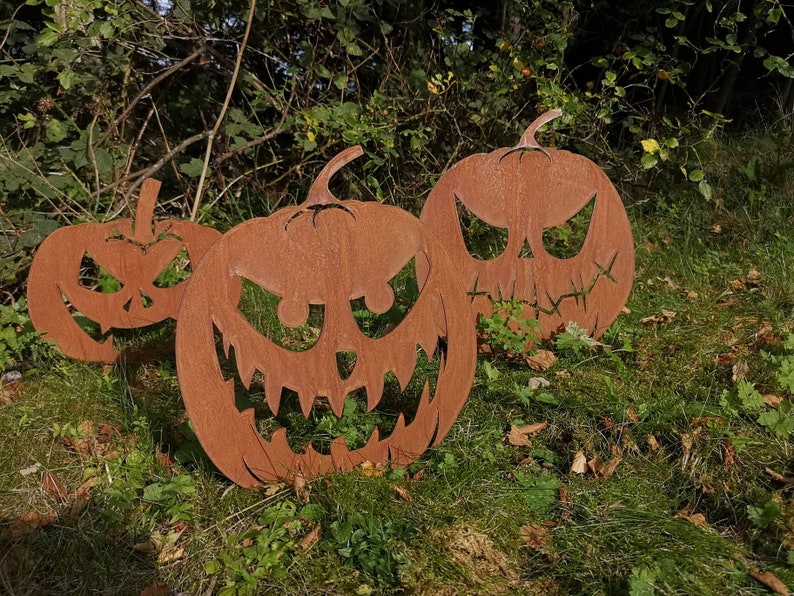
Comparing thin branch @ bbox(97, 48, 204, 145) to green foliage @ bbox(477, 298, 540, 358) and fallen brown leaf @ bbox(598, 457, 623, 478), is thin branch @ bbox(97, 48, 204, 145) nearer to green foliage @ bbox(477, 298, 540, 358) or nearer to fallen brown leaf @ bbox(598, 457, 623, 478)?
green foliage @ bbox(477, 298, 540, 358)

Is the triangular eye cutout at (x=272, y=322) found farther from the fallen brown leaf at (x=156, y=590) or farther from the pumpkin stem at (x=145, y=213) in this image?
the fallen brown leaf at (x=156, y=590)

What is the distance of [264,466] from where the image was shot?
2320 mm

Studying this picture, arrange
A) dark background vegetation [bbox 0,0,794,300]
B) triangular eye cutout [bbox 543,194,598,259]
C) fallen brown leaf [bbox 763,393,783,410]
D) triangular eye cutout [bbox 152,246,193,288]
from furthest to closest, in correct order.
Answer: triangular eye cutout [bbox 543,194,598,259], dark background vegetation [bbox 0,0,794,300], triangular eye cutout [bbox 152,246,193,288], fallen brown leaf [bbox 763,393,783,410]

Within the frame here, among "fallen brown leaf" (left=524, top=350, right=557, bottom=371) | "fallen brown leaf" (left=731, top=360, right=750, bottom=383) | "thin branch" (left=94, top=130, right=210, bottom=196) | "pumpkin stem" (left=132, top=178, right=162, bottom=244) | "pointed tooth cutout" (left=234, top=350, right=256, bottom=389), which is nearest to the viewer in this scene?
"pointed tooth cutout" (left=234, top=350, right=256, bottom=389)

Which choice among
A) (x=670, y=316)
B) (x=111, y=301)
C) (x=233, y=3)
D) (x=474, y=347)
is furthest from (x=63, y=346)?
(x=670, y=316)

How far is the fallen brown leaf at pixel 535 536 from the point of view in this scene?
2.08 meters

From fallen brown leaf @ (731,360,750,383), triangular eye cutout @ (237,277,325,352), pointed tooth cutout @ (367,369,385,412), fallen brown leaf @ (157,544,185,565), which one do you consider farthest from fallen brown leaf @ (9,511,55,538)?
fallen brown leaf @ (731,360,750,383)

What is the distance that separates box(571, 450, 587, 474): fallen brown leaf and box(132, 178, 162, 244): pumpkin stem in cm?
216

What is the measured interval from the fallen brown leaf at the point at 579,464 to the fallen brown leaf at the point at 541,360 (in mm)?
679

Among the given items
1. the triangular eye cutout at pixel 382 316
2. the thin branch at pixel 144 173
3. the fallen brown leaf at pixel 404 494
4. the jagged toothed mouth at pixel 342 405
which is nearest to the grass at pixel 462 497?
Answer: the fallen brown leaf at pixel 404 494

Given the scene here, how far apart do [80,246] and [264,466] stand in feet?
5.18

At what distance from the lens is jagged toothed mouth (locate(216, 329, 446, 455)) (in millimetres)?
2312

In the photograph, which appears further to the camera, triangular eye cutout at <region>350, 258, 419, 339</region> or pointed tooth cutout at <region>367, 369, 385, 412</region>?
triangular eye cutout at <region>350, 258, 419, 339</region>

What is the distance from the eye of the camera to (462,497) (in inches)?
88.4
